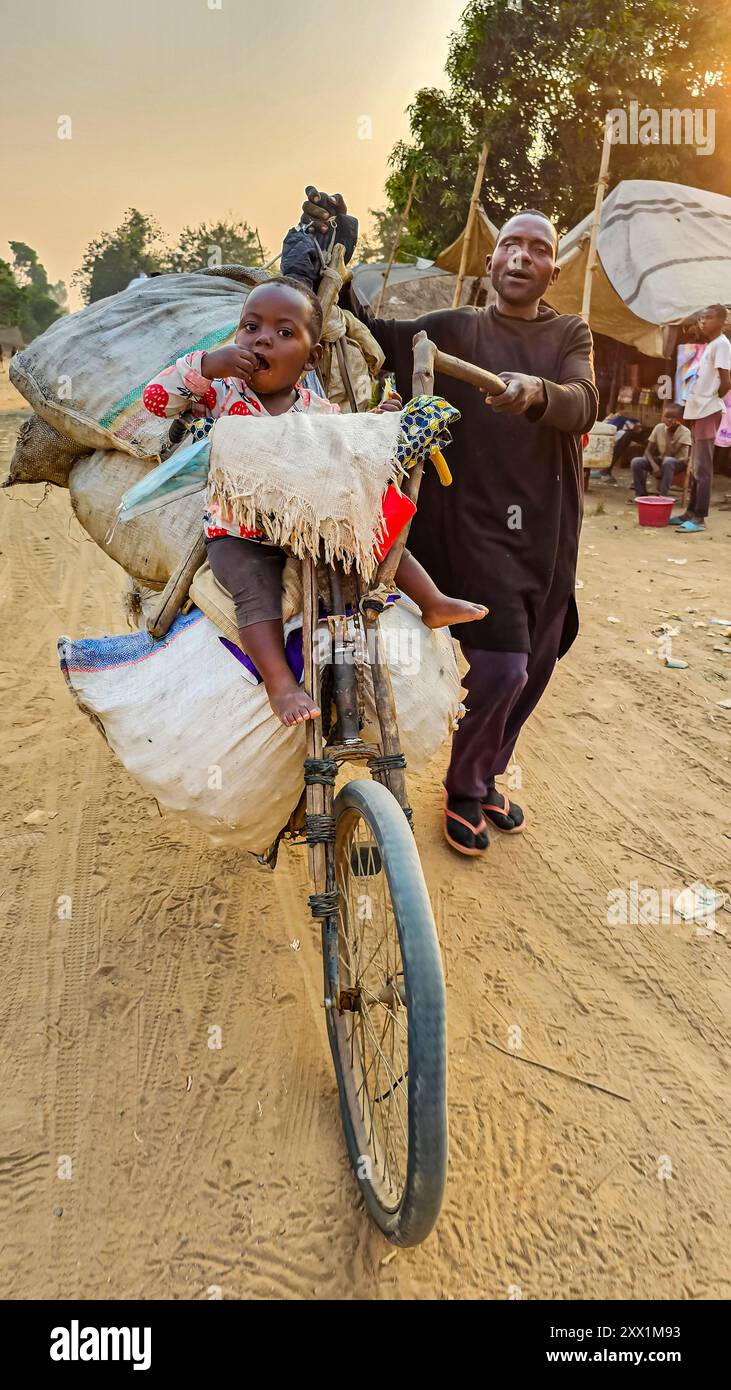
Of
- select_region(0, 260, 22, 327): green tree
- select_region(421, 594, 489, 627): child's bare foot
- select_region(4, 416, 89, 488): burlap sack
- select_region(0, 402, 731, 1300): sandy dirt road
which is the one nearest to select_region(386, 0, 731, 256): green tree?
select_region(4, 416, 89, 488): burlap sack

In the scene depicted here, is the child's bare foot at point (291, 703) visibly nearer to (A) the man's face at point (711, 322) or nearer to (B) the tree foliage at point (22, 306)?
(A) the man's face at point (711, 322)

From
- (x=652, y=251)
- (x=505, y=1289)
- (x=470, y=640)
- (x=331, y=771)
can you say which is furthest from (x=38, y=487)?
(x=505, y=1289)

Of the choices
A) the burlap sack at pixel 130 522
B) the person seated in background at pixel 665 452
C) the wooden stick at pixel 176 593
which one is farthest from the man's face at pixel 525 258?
the person seated in background at pixel 665 452

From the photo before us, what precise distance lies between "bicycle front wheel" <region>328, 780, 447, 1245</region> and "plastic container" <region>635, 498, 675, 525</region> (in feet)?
23.3

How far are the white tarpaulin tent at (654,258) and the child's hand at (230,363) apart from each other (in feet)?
28.8

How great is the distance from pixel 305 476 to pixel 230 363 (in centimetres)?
41

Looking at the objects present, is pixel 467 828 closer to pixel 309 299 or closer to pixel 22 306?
pixel 309 299

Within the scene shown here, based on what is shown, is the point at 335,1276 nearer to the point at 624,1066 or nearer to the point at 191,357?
the point at 624,1066

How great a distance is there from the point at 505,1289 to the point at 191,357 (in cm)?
217

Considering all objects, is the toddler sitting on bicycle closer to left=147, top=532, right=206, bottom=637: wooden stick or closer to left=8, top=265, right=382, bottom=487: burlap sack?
left=147, top=532, right=206, bottom=637: wooden stick

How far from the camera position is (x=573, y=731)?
4.04 m

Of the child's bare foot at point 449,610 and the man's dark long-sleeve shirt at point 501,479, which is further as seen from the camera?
the man's dark long-sleeve shirt at point 501,479

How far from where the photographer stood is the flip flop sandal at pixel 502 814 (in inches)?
128

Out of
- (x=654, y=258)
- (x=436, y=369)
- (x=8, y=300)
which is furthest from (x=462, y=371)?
(x=8, y=300)
